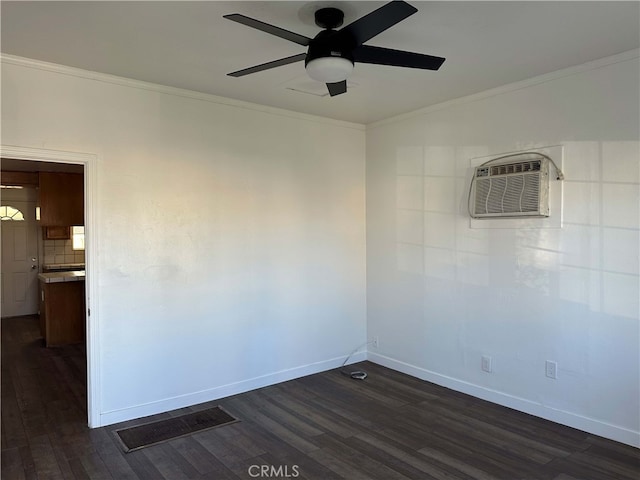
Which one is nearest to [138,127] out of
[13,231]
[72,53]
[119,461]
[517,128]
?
[72,53]

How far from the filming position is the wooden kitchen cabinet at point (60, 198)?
265 inches

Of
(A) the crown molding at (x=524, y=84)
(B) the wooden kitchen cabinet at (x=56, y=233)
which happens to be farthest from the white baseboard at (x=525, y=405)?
(B) the wooden kitchen cabinet at (x=56, y=233)

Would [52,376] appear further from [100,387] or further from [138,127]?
[138,127]

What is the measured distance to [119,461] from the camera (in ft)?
9.53

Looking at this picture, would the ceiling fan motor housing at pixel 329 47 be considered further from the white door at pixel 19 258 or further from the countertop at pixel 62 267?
the white door at pixel 19 258

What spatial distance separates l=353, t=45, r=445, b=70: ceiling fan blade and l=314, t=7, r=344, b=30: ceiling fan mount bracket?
1.01ft

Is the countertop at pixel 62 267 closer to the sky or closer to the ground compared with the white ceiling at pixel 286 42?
closer to the ground

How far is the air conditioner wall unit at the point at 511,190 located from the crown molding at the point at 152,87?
1.78m

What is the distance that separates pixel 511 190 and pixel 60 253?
807 centimetres

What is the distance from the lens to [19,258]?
7992 mm

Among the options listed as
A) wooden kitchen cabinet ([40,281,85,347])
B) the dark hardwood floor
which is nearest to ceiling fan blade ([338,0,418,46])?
the dark hardwood floor

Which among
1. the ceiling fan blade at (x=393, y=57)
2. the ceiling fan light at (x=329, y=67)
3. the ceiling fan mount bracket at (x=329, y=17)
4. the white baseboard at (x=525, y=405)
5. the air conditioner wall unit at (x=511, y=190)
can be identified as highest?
the ceiling fan mount bracket at (x=329, y=17)

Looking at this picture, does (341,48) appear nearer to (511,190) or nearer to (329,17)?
(329,17)

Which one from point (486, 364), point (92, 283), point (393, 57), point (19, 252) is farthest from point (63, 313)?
point (393, 57)
